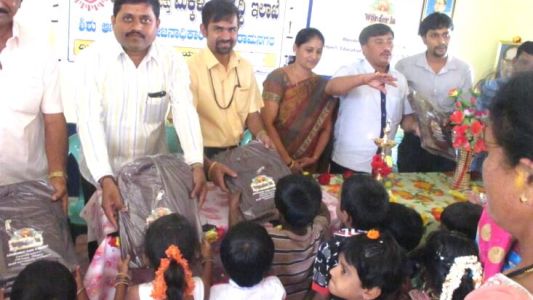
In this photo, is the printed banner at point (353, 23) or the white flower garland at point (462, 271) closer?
the white flower garland at point (462, 271)

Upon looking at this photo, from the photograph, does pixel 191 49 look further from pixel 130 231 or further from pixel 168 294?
pixel 168 294

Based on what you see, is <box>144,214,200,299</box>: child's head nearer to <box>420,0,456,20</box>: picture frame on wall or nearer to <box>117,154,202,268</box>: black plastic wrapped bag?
<box>117,154,202,268</box>: black plastic wrapped bag

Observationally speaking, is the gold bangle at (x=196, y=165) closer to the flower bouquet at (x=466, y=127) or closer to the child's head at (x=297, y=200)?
the child's head at (x=297, y=200)

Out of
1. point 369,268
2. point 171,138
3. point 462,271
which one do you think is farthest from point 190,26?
point 462,271

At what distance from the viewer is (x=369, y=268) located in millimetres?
1531

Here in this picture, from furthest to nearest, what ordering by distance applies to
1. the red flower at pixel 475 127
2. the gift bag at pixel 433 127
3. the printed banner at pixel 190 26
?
1. the printed banner at pixel 190 26
2. the gift bag at pixel 433 127
3. the red flower at pixel 475 127

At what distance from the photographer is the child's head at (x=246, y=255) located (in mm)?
1559

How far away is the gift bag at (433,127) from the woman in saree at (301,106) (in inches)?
22.5

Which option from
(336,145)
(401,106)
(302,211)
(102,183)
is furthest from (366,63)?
(102,183)

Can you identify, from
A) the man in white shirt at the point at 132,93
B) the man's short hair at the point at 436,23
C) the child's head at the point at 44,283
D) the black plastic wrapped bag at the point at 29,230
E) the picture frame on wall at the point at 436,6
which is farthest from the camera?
the picture frame on wall at the point at 436,6

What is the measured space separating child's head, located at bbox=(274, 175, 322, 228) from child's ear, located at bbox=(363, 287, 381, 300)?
0.39 metres

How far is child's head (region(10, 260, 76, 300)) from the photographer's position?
1.28 meters

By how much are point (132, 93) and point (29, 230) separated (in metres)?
0.78

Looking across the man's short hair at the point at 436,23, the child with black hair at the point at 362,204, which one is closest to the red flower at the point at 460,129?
the child with black hair at the point at 362,204
